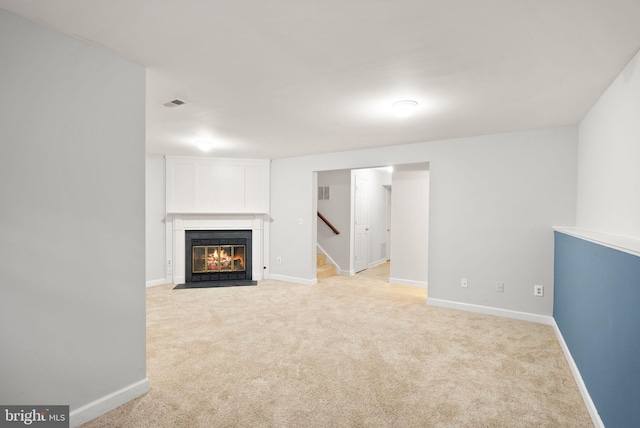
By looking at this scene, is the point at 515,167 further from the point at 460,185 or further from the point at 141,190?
the point at 141,190

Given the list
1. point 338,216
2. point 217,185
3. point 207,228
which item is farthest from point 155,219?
point 338,216

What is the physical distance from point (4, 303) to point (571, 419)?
132 inches

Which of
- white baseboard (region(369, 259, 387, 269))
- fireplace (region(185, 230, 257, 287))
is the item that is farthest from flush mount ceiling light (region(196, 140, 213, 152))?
white baseboard (region(369, 259, 387, 269))

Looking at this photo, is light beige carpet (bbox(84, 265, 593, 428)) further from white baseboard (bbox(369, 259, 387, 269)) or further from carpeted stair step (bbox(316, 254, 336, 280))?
white baseboard (bbox(369, 259, 387, 269))

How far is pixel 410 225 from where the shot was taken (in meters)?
5.82

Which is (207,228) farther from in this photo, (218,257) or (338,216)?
(338,216)

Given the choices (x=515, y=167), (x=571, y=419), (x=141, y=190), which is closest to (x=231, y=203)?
(x=141, y=190)

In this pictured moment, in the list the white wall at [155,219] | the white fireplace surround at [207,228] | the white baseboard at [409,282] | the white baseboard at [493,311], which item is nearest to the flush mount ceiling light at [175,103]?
the white wall at [155,219]

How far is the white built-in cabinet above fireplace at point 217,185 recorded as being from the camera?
5.70 m

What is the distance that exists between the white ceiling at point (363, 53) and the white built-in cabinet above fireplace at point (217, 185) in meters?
2.35

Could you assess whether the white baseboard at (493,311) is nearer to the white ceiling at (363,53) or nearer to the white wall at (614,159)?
the white wall at (614,159)

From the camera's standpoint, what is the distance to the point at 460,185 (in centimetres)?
425

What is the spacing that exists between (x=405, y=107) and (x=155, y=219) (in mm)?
4846

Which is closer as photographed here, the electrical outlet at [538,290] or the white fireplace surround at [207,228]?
the electrical outlet at [538,290]
